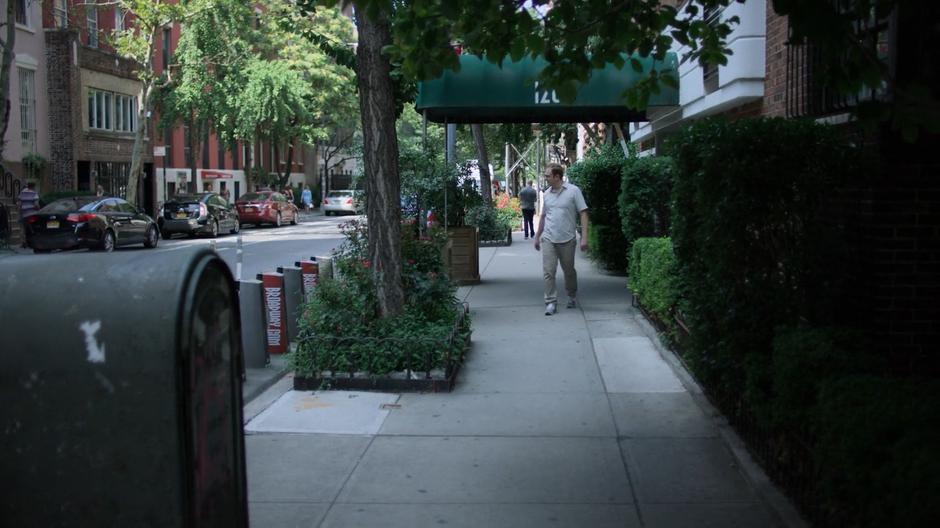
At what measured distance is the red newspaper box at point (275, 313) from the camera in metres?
10.3

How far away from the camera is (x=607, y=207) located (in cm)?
1745

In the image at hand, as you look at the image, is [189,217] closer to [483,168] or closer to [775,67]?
[483,168]

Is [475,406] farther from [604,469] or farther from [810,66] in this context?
[810,66]

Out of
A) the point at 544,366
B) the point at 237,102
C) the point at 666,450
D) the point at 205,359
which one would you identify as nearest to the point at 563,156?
the point at 237,102

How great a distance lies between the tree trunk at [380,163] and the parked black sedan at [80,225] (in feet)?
61.3

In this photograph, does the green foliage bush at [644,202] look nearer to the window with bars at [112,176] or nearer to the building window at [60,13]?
the building window at [60,13]

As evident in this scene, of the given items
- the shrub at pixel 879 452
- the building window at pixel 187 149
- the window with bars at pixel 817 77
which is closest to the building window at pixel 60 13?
the building window at pixel 187 149

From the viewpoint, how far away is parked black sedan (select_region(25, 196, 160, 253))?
25219 millimetres

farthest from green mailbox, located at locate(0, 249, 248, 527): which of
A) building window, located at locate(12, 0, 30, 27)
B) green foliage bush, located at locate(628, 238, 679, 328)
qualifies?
building window, located at locate(12, 0, 30, 27)

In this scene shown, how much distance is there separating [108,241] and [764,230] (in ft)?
76.8

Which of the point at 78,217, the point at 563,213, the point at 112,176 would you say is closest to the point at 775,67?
the point at 563,213

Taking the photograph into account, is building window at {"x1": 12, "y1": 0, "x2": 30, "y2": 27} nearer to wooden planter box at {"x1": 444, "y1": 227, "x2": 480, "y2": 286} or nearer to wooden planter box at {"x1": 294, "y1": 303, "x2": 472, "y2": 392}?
wooden planter box at {"x1": 444, "y1": 227, "x2": 480, "y2": 286}

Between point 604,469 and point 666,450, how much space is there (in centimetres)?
60

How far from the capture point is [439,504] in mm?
5609
